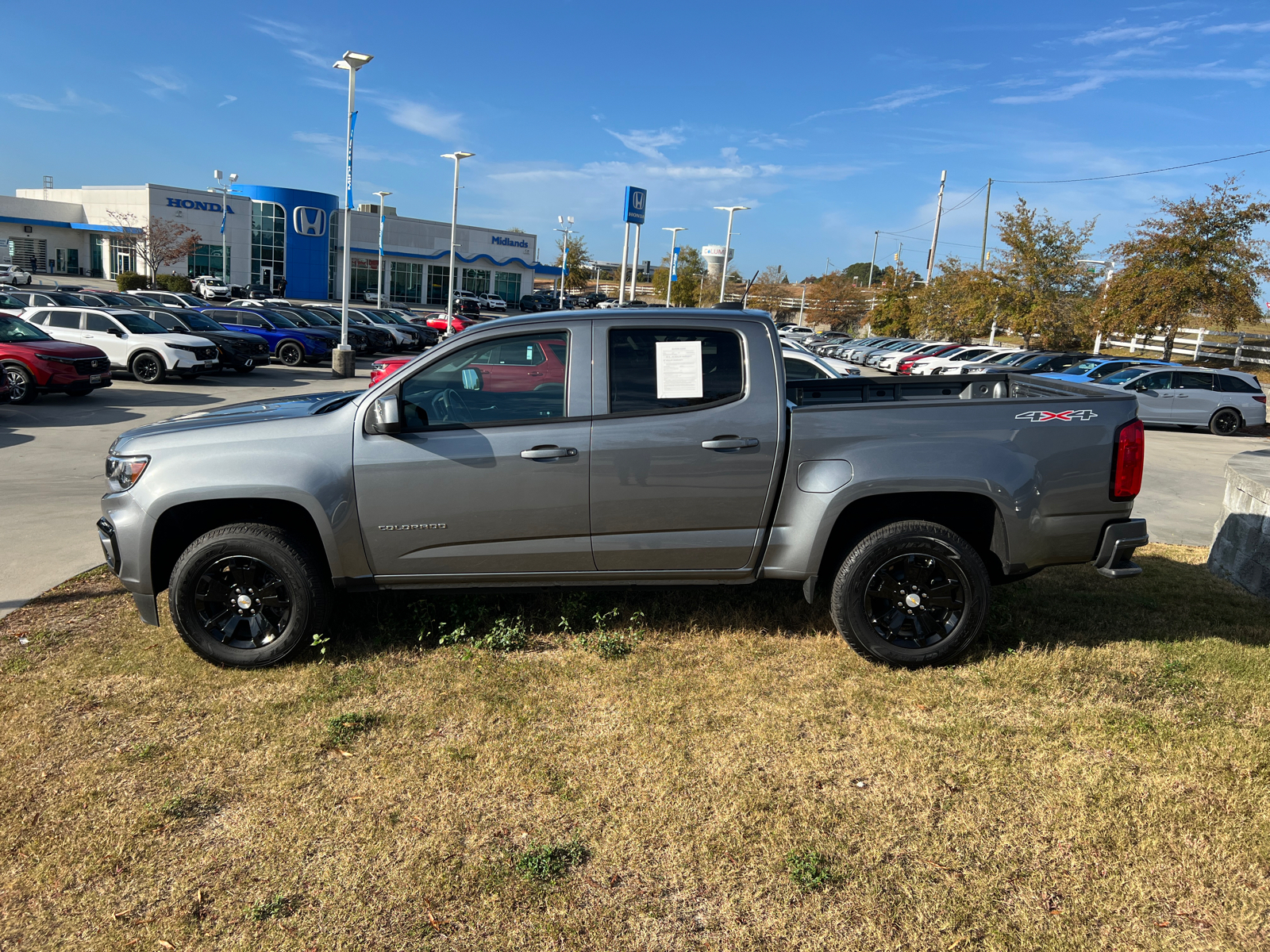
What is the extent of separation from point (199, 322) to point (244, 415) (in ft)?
62.1

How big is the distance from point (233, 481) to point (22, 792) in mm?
1642

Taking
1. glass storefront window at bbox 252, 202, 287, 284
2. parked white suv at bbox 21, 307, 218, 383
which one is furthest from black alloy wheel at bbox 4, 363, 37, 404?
glass storefront window at bbox 252, 202, 287, 284

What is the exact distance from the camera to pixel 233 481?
446cm

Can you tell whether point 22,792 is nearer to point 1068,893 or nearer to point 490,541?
point 490,541

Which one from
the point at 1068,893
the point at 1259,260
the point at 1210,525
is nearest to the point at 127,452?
the point at 1068,893

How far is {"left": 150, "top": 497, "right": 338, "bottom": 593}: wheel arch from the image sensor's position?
4.62 metres

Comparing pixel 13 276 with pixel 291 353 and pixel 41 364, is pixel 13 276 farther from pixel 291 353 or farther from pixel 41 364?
pixel 41 364

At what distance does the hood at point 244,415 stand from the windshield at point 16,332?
12.1 meters

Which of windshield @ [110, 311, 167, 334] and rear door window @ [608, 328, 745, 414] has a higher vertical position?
windshield @ [110, 311, 167, 334]

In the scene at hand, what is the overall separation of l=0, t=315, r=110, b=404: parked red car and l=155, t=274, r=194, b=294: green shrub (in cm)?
4610

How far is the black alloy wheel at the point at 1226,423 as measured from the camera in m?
19.5

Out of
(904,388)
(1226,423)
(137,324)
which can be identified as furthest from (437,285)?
(904,388)

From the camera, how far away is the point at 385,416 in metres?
4.34

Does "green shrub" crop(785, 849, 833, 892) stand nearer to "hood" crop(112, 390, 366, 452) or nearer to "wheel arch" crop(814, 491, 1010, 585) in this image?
"wheel arch" crop(814, 491, 1010, 585)
